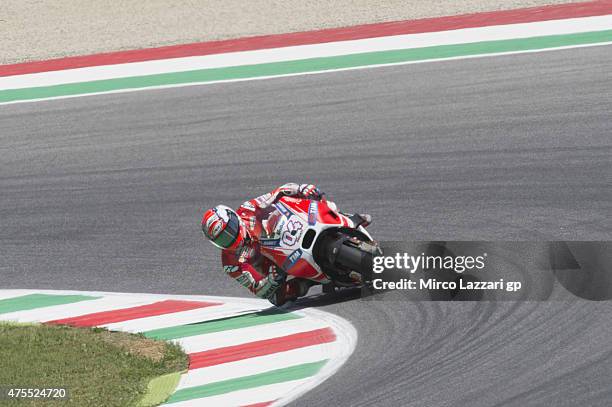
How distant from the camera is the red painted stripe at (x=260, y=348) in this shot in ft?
33.6

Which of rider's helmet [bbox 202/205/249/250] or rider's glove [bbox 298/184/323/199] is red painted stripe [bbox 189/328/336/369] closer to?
rider's helmet [bbox 202/205/249/250]

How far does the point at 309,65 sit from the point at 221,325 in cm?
889

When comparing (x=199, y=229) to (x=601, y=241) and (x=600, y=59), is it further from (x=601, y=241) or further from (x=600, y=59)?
(x=600, y=59)

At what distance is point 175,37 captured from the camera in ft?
73.2

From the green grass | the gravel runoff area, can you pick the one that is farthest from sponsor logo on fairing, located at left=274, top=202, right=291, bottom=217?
the gravel runoff area

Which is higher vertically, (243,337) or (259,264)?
(259,264)

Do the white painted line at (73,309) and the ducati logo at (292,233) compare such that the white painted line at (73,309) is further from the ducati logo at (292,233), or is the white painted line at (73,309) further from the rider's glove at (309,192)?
the rider's glove at (309,192)

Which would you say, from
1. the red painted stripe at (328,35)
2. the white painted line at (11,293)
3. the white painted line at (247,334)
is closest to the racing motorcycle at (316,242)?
the white painted line at (247,334)

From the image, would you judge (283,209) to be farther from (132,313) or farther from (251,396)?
(251,396)

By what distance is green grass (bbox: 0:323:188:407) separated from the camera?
942 centimetres

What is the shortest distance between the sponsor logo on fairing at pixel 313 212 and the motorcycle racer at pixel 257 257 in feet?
0.58

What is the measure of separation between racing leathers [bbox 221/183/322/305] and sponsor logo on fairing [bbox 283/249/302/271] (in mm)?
121

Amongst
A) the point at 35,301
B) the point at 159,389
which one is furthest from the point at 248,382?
the point at 35,301

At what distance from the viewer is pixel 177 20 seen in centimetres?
2341
